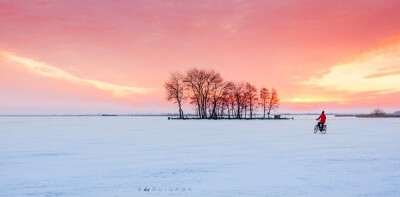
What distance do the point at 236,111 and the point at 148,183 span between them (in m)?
90.9

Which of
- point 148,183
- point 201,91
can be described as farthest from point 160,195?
point 201,91

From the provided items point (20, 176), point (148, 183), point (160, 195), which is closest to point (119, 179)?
point (148, 183)

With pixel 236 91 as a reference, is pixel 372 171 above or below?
below

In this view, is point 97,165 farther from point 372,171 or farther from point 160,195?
point 372,171

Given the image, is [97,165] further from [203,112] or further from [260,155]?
[203,112]

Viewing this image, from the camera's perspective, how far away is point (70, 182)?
8.04m

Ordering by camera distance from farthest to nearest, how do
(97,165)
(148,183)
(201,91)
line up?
(201,91) < (97,165) < (148,183)

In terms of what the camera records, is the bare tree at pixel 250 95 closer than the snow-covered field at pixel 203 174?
No

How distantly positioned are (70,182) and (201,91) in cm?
7744

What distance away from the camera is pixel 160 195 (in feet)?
22.1

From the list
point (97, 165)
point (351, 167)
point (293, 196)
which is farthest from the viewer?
point (97, 165)

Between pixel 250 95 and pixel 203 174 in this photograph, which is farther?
pixel 250 95

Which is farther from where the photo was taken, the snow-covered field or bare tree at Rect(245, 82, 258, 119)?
bare tree at Rect(245, 82, 258, 119)

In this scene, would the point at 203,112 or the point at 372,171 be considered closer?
the point at 372,171
